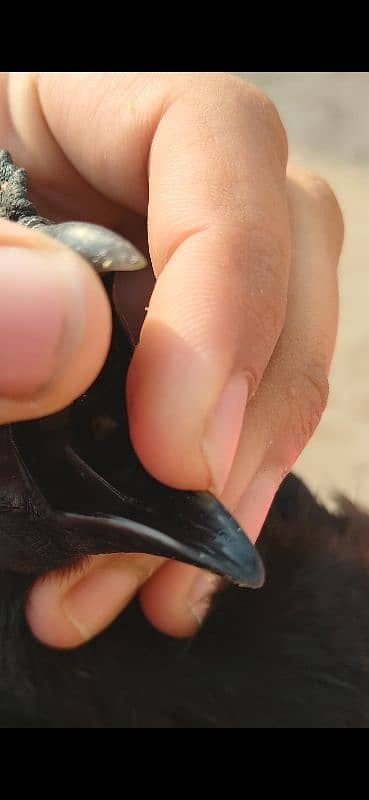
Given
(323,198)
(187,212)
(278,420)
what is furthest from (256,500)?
(323,198)

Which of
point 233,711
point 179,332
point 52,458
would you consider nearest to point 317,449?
point 233,711

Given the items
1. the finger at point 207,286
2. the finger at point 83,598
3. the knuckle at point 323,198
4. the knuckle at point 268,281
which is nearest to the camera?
the finger at point 207,286

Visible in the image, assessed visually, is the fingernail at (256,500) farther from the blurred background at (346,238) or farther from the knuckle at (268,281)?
the blurred background at (346,238)

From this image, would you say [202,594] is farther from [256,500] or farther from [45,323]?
[45,323]

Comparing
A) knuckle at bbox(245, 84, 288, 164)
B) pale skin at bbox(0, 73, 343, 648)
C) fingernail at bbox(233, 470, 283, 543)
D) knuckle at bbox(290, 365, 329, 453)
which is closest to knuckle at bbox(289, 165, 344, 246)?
pale skin at bbox(0, 73, 343, 648)

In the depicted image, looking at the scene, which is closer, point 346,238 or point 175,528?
point 175,528

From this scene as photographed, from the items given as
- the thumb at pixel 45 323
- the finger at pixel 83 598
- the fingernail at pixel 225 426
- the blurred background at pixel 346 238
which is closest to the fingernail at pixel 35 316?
the thumb at pixel 45 323
